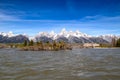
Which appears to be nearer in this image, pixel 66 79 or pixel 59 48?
pixel 66 79

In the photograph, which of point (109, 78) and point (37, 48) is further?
point (37, 48)

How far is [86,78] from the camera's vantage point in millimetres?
28344

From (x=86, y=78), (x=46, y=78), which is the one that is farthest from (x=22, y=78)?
(x=86, y=78)

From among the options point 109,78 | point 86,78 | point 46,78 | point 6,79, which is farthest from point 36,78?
point 109,78

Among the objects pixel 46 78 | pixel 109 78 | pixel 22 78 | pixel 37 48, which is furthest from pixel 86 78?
pixel 37 48

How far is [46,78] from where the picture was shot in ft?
92.8

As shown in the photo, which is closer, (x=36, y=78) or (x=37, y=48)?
(x=36, y=78)

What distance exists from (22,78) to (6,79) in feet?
7.45

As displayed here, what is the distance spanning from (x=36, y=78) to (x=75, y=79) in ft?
18.5

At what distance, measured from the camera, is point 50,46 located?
17188 cm

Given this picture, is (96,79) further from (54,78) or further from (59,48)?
(59,48)

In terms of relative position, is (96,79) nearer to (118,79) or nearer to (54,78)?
(118,79)

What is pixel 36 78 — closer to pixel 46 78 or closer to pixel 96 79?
pixel 46 78

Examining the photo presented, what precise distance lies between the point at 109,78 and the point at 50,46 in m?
145
